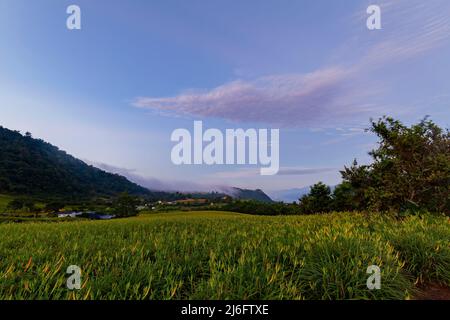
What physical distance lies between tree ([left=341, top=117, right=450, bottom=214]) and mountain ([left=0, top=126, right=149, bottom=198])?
128249mm

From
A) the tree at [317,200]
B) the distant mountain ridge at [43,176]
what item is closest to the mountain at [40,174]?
the distant mountain ridge at [43,176]

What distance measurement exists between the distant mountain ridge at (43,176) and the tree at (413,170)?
9568 centimetres

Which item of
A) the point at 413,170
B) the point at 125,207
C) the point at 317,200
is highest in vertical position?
the point at 413,170

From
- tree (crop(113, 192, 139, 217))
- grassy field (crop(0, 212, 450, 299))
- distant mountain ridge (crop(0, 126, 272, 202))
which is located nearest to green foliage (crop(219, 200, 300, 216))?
tree (crop(113, 192, 139, 217))

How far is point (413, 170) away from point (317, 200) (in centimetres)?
2806

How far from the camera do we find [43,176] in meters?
122

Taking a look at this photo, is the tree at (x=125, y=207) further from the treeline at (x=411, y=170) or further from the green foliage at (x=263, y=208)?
the treeline at (x=411, y=170)

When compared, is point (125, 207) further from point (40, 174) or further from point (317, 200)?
point (40, 174)

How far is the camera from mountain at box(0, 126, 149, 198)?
114312 mm

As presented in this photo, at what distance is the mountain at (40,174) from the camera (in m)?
114

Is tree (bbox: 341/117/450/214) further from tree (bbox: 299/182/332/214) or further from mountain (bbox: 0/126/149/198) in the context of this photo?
mountain (bbox: 0/126/149/198)

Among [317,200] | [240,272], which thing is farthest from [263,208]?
[240,272]
